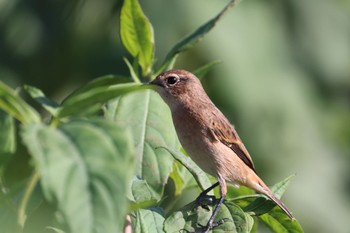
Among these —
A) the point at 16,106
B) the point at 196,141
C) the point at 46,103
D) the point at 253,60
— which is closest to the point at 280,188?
the point at 46,103

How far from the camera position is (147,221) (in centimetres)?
249

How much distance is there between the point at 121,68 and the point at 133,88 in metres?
5.33

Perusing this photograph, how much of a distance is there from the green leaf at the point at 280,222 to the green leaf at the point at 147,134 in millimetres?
371

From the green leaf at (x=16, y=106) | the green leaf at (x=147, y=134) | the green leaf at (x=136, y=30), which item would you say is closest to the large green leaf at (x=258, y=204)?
the green leaf at (x=147, y=134)

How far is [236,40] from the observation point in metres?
7.51

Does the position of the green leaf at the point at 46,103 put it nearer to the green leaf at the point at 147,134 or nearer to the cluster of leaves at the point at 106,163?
the cluster of leaves at the point at 106,163

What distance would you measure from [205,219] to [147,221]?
0.29 m

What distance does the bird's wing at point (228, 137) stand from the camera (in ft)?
15.6

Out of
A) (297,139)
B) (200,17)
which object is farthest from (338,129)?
(200,17)

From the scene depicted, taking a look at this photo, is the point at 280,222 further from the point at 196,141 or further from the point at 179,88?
the point at 179,88

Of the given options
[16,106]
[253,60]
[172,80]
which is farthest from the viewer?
[253,60]

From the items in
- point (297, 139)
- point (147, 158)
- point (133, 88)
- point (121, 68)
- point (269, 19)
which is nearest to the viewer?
point (133, 88)

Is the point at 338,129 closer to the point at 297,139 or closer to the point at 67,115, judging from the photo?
the point at 297,139

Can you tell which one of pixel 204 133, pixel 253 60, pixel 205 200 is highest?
pixel 205 200
